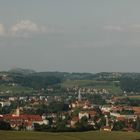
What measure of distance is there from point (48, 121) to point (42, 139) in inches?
2072

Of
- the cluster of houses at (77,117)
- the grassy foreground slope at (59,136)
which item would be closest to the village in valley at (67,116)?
the cluster of houses at (77,117)

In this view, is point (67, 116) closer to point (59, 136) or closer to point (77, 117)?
point (77, 117)

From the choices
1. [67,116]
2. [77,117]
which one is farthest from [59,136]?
[77,117]

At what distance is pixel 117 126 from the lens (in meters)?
117

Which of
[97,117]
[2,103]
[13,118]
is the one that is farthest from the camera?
[2,103]

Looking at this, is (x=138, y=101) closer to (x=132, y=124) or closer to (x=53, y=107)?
(x=53, y=107)

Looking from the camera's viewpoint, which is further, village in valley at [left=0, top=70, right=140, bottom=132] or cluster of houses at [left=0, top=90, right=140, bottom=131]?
cluster of houses at [left=0, top=90, right=140, bottom=131]

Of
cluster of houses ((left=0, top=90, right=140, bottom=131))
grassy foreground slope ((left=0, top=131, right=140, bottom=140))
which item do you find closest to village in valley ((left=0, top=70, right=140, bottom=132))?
cluster of houses ((left=0, top=90, right=140, bottom=131))

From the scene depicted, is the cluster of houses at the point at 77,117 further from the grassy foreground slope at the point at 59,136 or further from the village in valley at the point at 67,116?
the grassy foreground slope at the point at 59,136

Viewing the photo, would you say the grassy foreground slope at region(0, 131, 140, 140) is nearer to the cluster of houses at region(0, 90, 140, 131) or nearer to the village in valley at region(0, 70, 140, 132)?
the village in valley at region(0, 70, 140, 132)

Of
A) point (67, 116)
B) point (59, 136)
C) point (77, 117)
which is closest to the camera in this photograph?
point (59, 136)

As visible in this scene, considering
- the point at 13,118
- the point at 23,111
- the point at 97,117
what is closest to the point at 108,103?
the point at 23,111

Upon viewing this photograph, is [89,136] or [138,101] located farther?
[138,101]

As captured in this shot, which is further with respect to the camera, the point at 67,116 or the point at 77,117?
the point at 77,117
